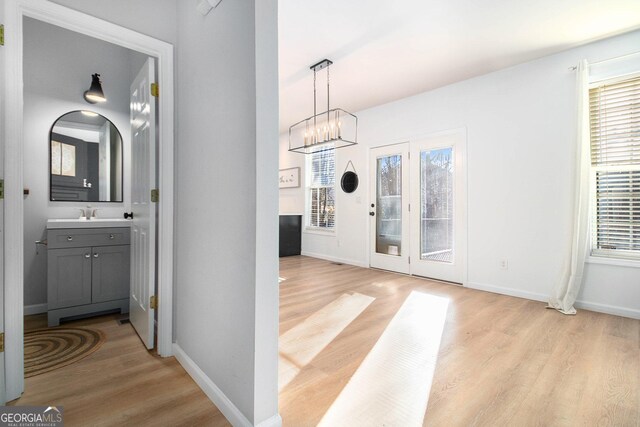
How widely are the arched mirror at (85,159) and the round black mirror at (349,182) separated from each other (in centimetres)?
348

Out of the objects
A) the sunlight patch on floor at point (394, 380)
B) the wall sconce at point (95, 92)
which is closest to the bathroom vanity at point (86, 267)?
Result: the wall sconce at point (95, 92)

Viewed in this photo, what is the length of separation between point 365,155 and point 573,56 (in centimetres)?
285

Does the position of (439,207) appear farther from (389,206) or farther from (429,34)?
(429,34)

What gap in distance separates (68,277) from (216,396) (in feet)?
6.55

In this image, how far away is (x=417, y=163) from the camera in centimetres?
433

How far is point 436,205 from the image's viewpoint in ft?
13.7

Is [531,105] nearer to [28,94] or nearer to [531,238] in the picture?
[531,238]

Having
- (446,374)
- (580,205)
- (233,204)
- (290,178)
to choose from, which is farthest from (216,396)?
(290,178)

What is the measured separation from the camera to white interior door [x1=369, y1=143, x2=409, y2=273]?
4504 millimetres

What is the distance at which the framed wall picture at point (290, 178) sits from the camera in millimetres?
6327

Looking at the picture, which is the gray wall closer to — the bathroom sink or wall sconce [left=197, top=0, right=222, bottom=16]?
wall sconce [left=197, top=0, right=222, bottom=16]

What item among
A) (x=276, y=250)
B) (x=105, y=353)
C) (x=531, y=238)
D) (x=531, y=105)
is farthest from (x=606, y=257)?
(x=105, y=353)

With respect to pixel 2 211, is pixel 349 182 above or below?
above

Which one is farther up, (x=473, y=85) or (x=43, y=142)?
(x=473, y=85)
